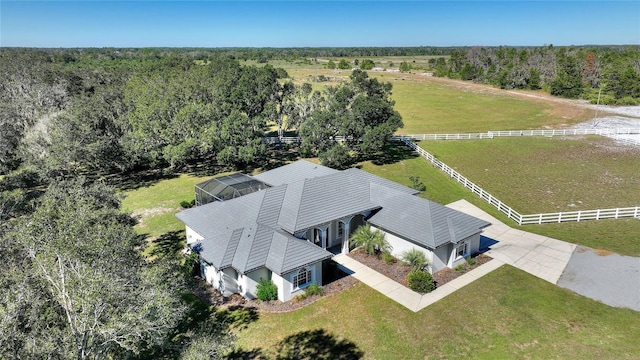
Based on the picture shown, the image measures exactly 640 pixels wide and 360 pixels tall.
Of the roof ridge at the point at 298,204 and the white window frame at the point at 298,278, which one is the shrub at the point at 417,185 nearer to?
the roof ridge at the point at 298,204

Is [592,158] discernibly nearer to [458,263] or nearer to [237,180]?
[458,263]

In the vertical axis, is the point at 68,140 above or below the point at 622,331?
above

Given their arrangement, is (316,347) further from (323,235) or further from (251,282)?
(323,235)

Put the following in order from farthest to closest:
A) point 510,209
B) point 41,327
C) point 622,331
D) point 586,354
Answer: point 510,209, point 622,331, point 586,354, point 41,327

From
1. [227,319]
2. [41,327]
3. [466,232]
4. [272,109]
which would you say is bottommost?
[227,319]

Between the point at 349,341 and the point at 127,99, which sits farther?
the point at 127,99

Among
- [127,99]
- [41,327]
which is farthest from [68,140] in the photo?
[41,327]

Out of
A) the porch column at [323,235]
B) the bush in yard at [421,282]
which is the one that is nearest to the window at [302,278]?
the porch column at [323,235]
